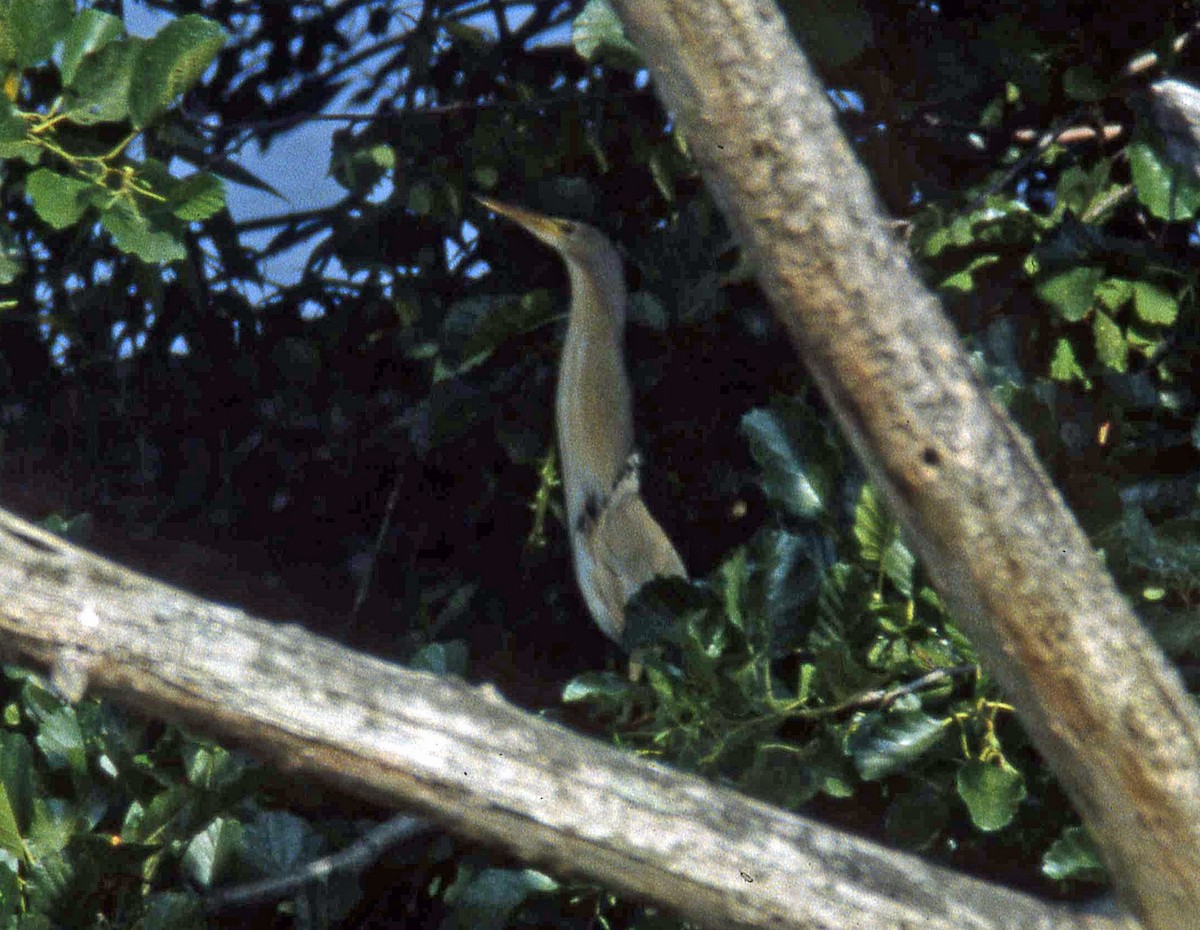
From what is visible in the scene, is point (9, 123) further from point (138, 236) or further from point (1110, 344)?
point (1110, 344)

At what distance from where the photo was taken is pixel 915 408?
0.71 metres

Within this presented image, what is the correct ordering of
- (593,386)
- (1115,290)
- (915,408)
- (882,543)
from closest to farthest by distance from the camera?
(915,408) → (882,543) → (1115,290) → (593,386)

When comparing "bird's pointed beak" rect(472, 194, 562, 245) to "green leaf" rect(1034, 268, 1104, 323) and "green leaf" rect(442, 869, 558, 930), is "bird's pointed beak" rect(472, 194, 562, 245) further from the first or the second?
"green leaf" rect(442, 869, 558, 930)

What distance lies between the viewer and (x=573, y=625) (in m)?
1.74

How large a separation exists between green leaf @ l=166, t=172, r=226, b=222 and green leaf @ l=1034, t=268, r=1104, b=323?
65 centimetres

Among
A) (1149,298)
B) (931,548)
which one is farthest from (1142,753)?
(1149,298)

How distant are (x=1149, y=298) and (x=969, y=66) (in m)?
0.27

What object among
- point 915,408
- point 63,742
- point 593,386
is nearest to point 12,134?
point 63,742

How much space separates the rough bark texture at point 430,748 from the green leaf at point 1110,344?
69cm

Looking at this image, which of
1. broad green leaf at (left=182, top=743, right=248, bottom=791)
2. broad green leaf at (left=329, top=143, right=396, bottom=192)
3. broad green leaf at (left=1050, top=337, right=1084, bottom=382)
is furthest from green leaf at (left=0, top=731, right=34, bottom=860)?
broad green leaf at (left=1050, top=337, right=1084, bottom=382)

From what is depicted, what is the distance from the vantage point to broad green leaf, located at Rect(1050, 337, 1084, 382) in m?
1.35

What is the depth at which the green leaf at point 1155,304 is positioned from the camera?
1311 millimetres

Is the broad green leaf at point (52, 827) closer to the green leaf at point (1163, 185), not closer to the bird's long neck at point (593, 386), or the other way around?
the bird's long neck at point (593, 386)

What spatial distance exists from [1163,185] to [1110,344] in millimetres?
132
